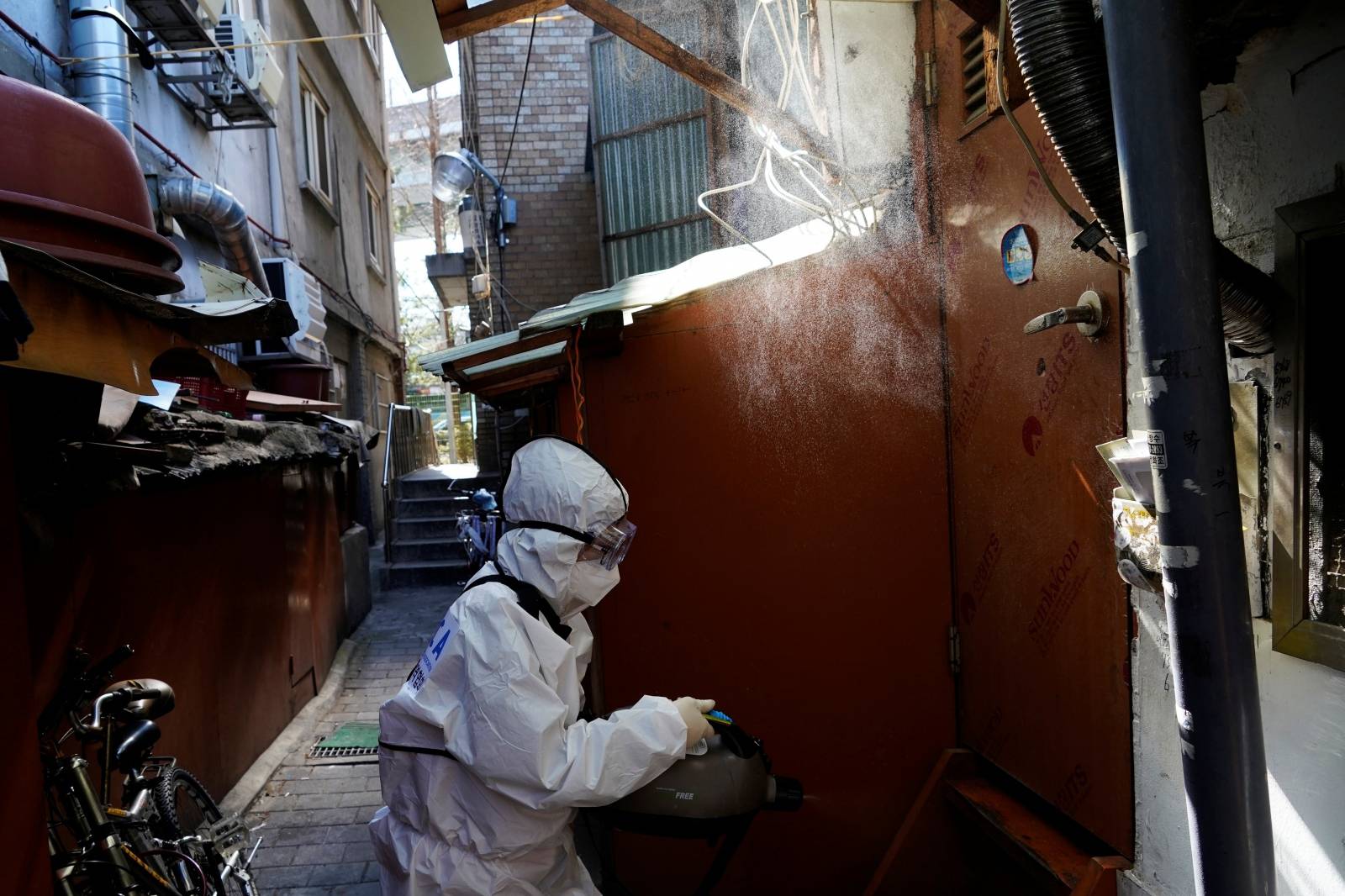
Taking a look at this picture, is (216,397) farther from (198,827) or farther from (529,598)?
(529,598)

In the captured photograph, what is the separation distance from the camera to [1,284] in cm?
177

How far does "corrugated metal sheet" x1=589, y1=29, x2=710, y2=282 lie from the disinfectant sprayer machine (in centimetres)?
648

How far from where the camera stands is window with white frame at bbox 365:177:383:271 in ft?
54.8

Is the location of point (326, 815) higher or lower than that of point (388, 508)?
lower

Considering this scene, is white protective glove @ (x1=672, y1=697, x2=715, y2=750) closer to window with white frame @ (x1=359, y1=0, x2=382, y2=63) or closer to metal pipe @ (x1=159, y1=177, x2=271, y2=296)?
metal pipe @ (x1=159, y1=177, x2=271, y2=296)

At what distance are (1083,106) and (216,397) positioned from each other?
259 inches

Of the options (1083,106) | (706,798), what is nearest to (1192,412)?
(1083,106)

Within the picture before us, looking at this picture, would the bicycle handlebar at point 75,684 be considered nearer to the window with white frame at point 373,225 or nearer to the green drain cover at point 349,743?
the green drain cover at point 349,743

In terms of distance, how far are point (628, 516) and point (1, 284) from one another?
9.19 ft

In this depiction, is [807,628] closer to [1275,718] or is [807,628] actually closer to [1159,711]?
[1159,711]

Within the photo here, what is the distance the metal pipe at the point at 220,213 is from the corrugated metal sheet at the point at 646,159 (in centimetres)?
357

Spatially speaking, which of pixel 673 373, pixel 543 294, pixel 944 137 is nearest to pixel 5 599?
pixel 673 373

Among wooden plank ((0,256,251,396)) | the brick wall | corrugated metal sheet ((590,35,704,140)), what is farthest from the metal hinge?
the brick wall

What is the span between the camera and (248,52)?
7.54m
